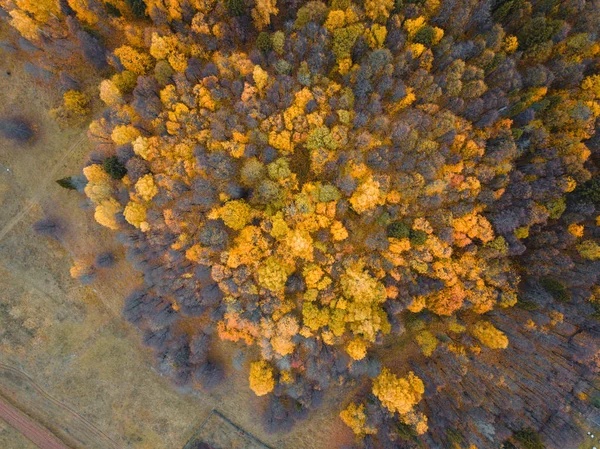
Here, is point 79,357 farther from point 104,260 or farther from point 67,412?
point 104,260

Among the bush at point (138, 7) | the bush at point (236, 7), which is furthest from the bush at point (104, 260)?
the bush at point (236, 7)

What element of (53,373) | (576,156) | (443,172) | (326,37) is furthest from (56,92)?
(576,156)

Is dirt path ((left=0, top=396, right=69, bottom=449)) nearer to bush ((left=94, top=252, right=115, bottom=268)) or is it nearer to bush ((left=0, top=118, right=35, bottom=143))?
bush ((left=94, top=252, right=115, bottom=268))

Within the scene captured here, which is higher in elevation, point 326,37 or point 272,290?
point 326,37

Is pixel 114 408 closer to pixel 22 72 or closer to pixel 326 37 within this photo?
pixel 22 72

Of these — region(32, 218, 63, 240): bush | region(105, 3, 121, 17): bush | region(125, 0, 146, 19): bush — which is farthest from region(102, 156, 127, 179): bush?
region(125, 0, 146, 19): bush

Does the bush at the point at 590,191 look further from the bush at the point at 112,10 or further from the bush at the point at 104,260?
the bush at the point at 104,260

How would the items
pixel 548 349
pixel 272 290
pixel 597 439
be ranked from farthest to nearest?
1. pixel 597 439
2. pixel 548 349
3. pixel 272 290
